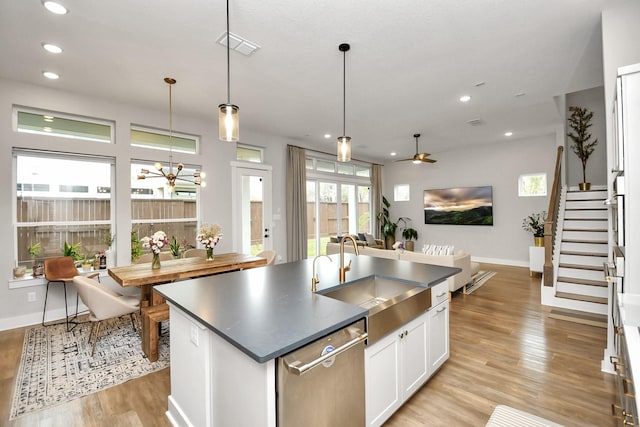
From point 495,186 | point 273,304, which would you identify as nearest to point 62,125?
point 273,304

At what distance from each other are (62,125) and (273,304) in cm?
442

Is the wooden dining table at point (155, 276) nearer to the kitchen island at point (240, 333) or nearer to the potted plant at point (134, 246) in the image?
the kitchen island at point (240, 333)

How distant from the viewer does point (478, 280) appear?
5539 mm

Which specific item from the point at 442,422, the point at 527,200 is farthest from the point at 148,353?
the point at 527,200

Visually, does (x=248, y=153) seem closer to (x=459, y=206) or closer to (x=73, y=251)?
(x=73, y=251)

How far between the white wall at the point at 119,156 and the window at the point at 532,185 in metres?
5.80

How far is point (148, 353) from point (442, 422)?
8.64 ft

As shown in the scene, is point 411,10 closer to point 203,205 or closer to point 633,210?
point 633,210

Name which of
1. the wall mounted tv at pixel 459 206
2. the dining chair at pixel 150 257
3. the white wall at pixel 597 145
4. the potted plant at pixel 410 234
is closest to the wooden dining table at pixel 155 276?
the dining chair at pixel 150 257

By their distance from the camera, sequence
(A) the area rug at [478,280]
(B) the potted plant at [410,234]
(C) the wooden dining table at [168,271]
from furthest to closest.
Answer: (B) the potted plant at [410,234]
(A) the area rug at [478,280]
(C) the wooden dining table at [168,271]

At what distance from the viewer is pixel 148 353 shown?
2789 mm

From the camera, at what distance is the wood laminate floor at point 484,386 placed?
196 cm

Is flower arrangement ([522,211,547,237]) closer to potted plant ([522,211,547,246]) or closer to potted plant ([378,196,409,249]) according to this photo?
potted plant ([522,211,547,246])

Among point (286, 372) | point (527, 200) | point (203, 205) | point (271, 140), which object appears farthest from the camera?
point (527, 200)
